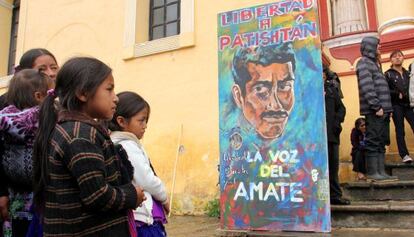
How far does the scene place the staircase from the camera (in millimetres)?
4273

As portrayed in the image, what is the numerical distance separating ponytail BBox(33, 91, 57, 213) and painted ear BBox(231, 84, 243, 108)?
2.93m

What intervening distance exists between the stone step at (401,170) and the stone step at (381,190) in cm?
47

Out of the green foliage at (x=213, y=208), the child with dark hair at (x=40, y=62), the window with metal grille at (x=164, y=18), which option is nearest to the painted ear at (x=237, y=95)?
the child with dark hair at (x=40, y=62)

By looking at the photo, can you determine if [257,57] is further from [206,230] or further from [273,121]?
[206,230]

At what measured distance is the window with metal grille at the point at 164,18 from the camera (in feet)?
27.9

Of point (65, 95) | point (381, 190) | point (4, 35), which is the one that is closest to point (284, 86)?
point (381, 190)

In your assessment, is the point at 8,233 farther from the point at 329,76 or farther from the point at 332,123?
the point at 329,76

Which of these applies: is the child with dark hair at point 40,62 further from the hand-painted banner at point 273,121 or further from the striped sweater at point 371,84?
the striped sweater at point 371,84

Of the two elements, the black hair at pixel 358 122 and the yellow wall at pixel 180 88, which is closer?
the black hair at pixel 358 122

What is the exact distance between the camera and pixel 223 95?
472 cm

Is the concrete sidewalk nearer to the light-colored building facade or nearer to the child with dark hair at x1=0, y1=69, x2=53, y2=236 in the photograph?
the light-colored building facade

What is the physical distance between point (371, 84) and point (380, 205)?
1.45m

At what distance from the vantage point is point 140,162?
2289mm

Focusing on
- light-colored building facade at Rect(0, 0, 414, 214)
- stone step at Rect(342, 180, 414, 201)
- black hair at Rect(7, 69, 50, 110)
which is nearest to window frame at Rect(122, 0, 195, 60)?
light-colored building facade at Rect(0, 0, 414, 214)
